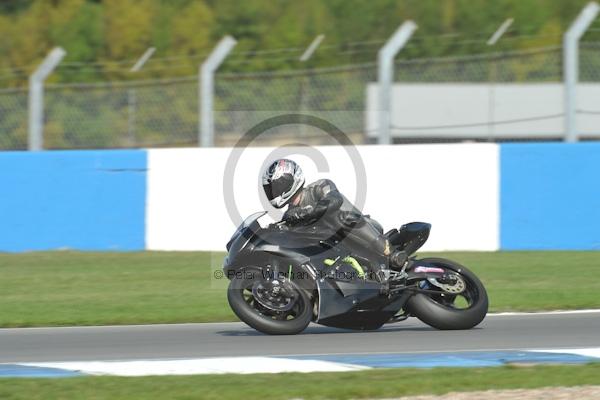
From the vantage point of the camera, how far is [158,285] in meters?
12.1

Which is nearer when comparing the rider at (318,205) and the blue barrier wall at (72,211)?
the rider at (318,205)

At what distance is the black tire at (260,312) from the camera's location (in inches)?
328

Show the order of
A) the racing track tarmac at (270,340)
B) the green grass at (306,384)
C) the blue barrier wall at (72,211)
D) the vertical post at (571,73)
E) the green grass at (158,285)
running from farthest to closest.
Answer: the vertical post at (571,73)
the blue barrier wall at (72,211)
the green grass at (158,285)
the racing track tarmac at (270,340)
the green grass at (306,384)

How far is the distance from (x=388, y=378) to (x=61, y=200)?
8565mm

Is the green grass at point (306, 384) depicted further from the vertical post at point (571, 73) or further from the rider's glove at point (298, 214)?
the vertical post at point (571, 73)

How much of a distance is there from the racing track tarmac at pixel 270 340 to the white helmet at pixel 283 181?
108 centimetres

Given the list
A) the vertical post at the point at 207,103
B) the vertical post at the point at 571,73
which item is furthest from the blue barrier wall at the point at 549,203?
the vertical post at the point at 207,103

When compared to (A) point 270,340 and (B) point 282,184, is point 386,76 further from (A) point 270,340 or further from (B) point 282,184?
(A) point 270,340

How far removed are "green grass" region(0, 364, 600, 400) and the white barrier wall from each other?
274 inches

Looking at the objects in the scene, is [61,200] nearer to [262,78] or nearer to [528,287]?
[262,78]

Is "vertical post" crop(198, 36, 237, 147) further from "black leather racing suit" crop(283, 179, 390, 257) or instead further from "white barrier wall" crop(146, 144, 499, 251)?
"black leather racing suit" crop(283, 179, 390, 257)

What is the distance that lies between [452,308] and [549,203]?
234 inches

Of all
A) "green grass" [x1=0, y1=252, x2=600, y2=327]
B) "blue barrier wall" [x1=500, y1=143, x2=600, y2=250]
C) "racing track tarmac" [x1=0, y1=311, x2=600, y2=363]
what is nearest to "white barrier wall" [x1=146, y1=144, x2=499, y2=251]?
"blue barrier wall" [x1=500, y1=143, x2=600, y2=250]

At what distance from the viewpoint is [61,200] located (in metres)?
14.5
